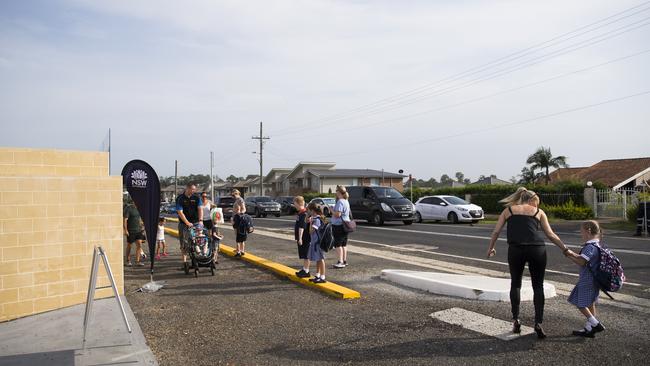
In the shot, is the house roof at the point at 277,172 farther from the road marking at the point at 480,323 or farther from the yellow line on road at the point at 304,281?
the road marking at the point at 480,323

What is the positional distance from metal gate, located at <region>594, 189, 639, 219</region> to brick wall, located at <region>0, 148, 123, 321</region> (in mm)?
24404

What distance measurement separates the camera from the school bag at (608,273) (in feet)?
17.4

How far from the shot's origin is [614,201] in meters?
26.1

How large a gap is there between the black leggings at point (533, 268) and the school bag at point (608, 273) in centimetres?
53

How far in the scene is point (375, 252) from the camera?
13.1 m

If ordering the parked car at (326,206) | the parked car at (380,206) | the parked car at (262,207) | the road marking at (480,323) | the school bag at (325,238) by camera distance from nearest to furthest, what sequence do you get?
1. the road marking at (480,323)
2. the school bag at (325,238)
3. the parked car at (326,206)
4. the parked car at (380,206)
5. the parked car at (262,207)

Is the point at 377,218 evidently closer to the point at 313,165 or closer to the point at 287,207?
the point at 287,207

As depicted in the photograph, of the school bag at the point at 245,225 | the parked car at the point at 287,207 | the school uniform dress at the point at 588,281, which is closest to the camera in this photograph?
the school uniform dress at the point at 588,281

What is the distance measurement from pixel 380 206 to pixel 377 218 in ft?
1.94

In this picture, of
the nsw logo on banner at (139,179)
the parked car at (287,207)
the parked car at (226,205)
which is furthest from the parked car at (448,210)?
the nsw logo on banner at (139,179)

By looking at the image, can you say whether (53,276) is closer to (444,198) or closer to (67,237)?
(67,237)

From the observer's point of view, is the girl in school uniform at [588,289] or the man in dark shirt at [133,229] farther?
the man in dark shirt at [133,229]

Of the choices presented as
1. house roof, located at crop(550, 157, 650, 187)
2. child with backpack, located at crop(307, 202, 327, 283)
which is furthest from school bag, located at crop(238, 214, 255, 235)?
house roof, located at crop(550, 157, 650, 187)

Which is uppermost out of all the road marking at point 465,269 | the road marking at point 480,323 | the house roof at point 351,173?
the house roof at point 351,173
